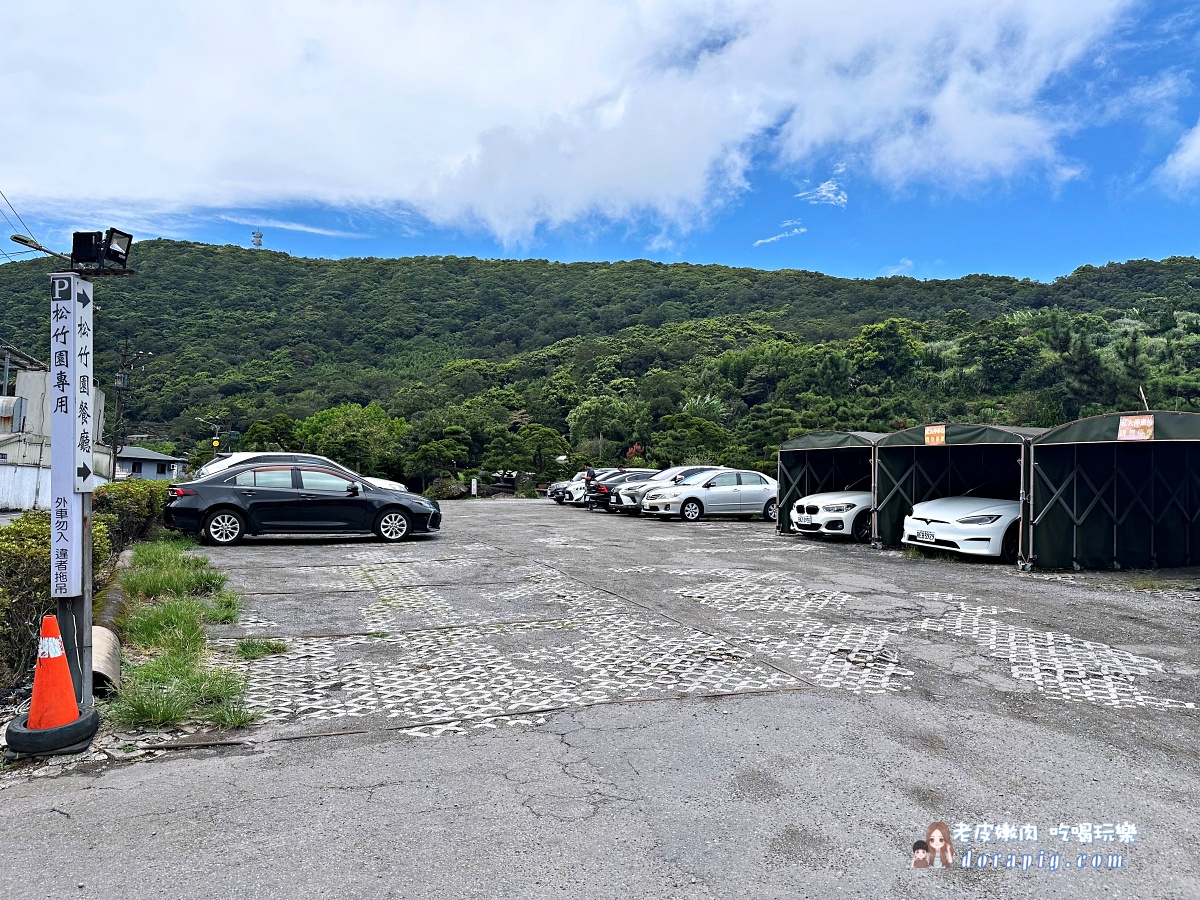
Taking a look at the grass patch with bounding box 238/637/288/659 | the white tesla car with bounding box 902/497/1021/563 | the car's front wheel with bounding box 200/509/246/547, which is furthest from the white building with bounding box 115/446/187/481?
the grass patch with bounding box 238/637/288/659

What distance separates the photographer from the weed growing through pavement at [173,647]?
183 inches

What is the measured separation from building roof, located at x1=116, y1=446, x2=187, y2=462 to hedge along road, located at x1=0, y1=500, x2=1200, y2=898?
64055 millimetres

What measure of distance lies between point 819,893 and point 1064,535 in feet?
34.5

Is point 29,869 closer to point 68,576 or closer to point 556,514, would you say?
point 68,576

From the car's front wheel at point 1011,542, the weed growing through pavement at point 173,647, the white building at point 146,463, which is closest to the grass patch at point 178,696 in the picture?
the weed growing through pavement at point 173,647

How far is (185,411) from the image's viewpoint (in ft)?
212

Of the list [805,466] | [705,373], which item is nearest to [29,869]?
[805,466]

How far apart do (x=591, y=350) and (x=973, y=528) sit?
61.7 m

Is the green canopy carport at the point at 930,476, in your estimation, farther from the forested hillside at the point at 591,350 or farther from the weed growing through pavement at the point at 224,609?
the forested hillside at the point at 591,350

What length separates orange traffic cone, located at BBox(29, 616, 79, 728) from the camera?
4191 mm

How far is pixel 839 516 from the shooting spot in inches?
601

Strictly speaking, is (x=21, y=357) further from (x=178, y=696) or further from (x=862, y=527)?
(x=178, y=696)

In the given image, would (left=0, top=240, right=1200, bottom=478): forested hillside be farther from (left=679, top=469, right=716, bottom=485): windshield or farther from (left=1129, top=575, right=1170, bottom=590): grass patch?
(left=1129, top=575, right=1170, bottom=590): grass patch

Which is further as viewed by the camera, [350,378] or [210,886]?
[350,378]
